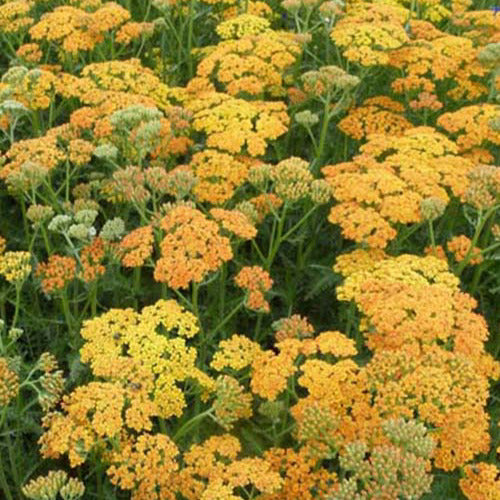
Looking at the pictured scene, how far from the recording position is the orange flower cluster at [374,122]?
7328 millimetres

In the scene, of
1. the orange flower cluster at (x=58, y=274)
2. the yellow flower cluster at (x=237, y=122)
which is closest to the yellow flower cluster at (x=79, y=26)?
the yellow flower cluster at (x=237, y=122)

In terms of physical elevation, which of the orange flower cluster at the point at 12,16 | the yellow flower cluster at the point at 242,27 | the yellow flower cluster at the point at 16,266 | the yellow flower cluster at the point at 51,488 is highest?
the orange flower cluster at the point at 12,16

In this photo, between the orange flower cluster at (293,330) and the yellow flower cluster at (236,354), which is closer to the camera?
the yellow flower cluster at (236,354)

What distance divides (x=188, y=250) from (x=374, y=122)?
9.63ft

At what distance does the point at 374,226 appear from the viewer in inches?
226

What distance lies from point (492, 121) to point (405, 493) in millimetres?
3998

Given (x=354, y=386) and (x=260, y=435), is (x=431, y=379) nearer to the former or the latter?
(x=354, y=386)

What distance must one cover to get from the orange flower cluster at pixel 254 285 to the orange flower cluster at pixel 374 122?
7.89 ft

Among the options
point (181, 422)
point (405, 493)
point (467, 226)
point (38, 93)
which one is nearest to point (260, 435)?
point (181, 422)

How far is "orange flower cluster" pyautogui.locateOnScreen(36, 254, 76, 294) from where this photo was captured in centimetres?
529

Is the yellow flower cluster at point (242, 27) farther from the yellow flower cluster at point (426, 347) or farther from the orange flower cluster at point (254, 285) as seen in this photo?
the orange flower cluster at point (254, 285)

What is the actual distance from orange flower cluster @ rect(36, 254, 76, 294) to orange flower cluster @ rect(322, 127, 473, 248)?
191 cm

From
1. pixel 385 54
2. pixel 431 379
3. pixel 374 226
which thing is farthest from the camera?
pixel 385 54

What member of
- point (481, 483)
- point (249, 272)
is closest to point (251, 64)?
point (249, 272)
